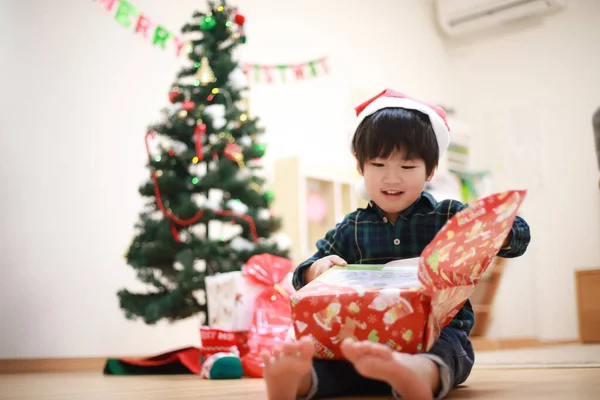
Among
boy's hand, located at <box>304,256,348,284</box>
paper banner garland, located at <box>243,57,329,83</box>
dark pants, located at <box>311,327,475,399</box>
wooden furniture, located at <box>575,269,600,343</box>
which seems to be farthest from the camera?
wooden furniture, located at <box>575,269,600,343</box>

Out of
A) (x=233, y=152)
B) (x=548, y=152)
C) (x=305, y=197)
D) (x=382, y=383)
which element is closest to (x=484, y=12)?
(x=548, y=152)

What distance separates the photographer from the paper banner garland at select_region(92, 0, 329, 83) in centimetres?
259

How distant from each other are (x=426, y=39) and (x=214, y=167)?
322 cm

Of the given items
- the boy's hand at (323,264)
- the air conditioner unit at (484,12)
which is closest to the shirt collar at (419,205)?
the boy's hand at (323,264)

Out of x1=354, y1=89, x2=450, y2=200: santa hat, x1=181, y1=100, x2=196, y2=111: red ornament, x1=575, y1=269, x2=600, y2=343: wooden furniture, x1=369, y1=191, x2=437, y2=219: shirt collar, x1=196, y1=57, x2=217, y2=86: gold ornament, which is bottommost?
x1=575, y1=269, x2=600, y2=343: wooden furniture

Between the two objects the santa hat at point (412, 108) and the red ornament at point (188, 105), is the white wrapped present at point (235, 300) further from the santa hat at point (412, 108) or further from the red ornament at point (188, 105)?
the santa hat at point (412, 108)

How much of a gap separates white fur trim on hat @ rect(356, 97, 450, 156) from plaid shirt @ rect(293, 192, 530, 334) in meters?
0.11

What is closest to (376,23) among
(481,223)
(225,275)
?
(225,275)

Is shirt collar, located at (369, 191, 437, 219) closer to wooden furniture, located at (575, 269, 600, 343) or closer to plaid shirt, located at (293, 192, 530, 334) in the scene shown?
plaid shirt, located at (293, 192, 530, 334)

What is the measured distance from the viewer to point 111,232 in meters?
2.72

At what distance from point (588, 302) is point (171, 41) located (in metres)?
2.93

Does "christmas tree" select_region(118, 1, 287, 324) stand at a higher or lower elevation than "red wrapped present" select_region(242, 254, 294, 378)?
higher

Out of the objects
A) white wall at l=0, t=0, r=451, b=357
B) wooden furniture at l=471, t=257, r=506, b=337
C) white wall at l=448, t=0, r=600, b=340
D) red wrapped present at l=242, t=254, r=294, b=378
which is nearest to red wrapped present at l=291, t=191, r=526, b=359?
red wrapped present at l=242, t=254, r=294, b=378

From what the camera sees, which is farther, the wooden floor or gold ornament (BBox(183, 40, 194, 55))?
gold ornament (BBox(183, 40, 194, 55))
